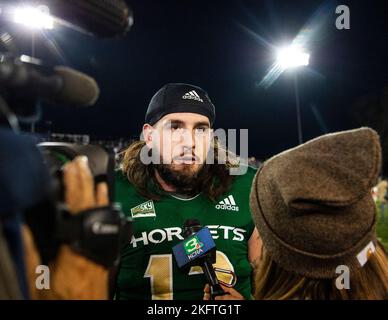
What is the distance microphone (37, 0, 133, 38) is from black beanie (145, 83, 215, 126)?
4.95 feet

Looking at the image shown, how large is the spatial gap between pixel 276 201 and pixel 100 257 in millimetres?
435

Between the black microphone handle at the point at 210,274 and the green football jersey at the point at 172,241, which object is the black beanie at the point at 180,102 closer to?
the green football jersey at the point at 172,241

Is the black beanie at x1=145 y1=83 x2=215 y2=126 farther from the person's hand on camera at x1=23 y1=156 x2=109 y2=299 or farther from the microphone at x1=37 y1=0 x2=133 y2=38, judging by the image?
the person's hand on camera at x1=23 y1=156 x2=109 y2=299

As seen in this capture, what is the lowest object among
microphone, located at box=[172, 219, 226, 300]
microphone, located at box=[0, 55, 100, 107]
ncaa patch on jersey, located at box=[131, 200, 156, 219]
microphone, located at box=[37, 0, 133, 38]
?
microphone, located at box=[172, 219, 226, 300]

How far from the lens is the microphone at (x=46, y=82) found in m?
0.67

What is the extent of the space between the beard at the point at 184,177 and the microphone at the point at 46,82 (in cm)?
154

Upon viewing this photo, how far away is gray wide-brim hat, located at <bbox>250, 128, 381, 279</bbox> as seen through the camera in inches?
34.4

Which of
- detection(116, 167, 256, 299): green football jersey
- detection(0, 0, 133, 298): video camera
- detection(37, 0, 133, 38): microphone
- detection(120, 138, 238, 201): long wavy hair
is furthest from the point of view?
detection(120, 138, 238, 201): long wavy hair

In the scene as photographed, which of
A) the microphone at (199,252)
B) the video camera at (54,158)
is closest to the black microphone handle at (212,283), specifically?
the microphone at (199,252)

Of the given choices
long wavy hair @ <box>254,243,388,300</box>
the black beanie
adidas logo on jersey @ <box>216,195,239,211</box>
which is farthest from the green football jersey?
long wavy hair @ <box>254,243,388,300</box>

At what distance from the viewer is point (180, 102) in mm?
2365

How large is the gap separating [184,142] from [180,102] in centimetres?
Answer: 24

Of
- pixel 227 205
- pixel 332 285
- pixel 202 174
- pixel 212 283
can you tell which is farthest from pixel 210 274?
pixel 202 174

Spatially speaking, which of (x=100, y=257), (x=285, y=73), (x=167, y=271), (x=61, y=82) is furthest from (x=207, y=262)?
(x=285, y=73)
